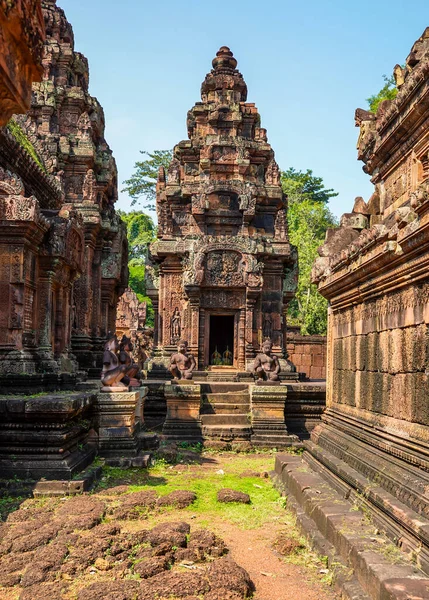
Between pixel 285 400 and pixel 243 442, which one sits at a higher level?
pixel 285 400

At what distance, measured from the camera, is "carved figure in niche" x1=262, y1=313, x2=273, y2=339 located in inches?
669

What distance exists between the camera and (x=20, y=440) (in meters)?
6.89

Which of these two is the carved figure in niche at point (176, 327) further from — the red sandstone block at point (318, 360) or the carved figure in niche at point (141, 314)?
the carved figure in niche at point (141, 314)

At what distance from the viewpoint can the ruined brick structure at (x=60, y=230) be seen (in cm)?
835

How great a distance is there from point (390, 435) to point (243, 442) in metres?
6.93

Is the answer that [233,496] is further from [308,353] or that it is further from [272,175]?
[308,353]

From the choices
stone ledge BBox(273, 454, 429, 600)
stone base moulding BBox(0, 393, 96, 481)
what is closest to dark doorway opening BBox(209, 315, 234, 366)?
stone base moulding BBox(0, 393, 96, 481)

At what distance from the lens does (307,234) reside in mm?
31781

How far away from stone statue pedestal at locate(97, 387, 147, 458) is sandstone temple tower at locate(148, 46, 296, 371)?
735 centimetres

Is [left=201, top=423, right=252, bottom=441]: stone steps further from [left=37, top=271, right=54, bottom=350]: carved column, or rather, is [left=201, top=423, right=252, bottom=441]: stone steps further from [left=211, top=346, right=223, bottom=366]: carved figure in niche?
[left=211, top=346, right=223, bottom=366]: carved figure in niche

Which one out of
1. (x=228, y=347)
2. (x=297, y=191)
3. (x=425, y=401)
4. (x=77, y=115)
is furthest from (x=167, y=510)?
(x=297, y=191)

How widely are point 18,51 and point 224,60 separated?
1854 centimetres

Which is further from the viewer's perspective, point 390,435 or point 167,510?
point 167,510

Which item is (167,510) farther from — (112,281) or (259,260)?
(112,281)
